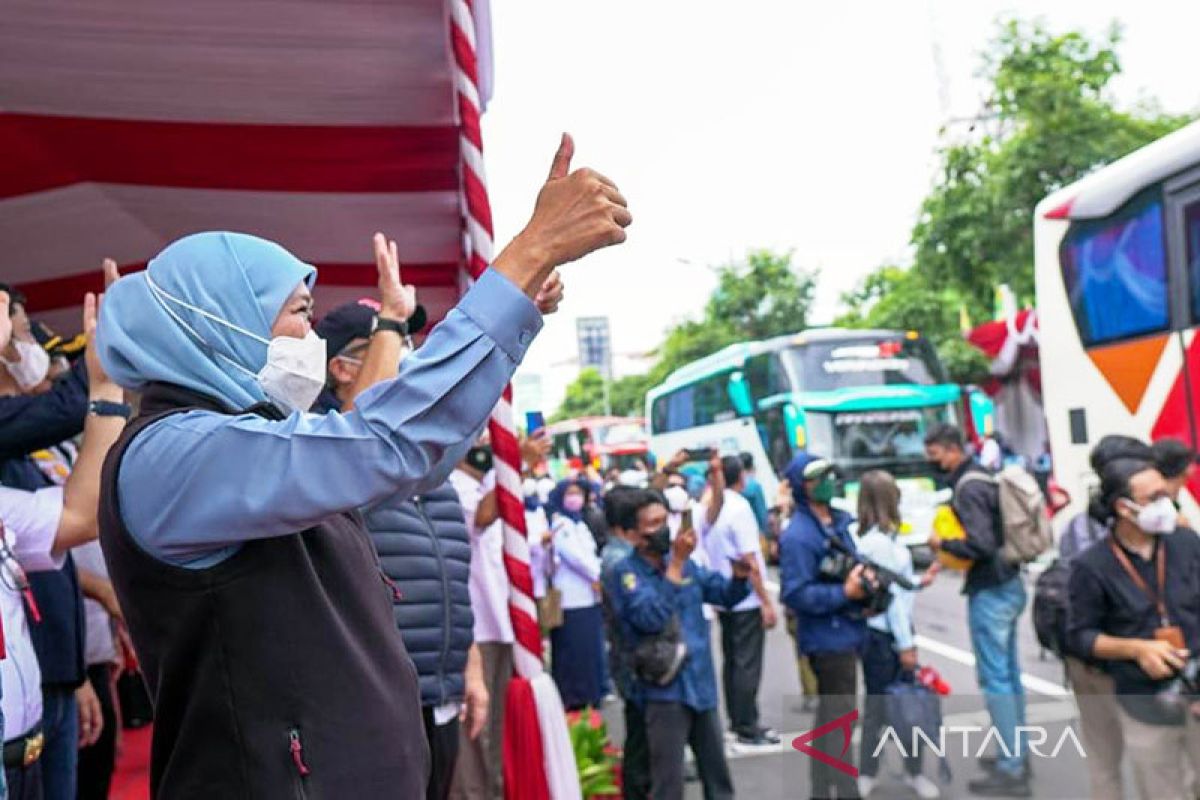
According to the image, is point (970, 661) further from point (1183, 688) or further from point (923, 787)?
point (1183, 688)

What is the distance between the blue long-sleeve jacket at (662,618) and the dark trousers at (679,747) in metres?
0.06

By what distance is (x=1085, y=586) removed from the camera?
441cm

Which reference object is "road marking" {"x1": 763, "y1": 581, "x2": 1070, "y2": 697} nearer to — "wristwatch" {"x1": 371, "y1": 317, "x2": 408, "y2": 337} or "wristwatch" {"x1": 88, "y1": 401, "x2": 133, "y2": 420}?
"wristwatch" {"x1": 371, "y1": 317, "x2": 408, "y2": 337}

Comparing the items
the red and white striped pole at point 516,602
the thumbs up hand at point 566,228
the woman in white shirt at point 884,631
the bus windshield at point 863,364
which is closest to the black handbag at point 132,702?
the woman in white shirt at point 884,631

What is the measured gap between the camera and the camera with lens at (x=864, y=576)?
5.54 meters

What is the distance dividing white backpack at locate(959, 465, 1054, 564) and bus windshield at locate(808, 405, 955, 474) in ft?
35.9

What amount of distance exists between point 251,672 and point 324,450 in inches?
14.2

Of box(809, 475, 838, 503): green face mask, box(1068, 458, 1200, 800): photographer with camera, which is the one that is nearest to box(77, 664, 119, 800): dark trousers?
A: box(809, 475, 838, 503): green face mask

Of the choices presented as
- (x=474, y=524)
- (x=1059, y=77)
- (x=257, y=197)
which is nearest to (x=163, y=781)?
(x=474, y=524)

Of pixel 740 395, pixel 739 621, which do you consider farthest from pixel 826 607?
pixel 740 395

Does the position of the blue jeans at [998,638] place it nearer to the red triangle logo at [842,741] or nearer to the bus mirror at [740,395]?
the red triangle logo at [842,741]

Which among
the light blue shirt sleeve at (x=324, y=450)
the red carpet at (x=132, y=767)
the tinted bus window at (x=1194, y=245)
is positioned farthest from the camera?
the tinted bus window at (x=1194, y=245)

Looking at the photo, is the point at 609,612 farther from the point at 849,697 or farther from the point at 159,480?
the point at 159,480

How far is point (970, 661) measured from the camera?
10031 millimetres
